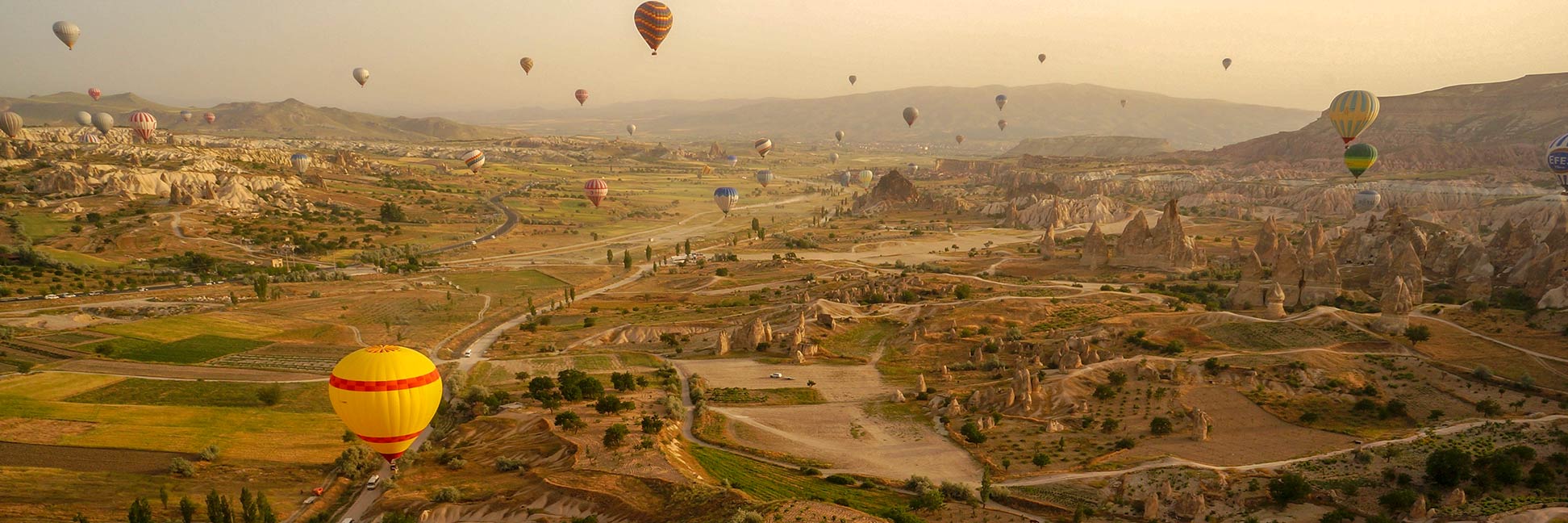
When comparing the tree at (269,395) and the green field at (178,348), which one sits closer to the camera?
the tree at (269,395)

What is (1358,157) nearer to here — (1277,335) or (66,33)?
(1277,335)

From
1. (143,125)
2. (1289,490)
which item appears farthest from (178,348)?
(143,125)

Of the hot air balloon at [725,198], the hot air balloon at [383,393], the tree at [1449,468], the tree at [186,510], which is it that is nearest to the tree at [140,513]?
the tree at [186,510]

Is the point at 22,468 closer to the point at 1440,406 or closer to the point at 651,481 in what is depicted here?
the point at 651,481

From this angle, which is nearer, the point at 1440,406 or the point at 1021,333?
the point at 1440,406

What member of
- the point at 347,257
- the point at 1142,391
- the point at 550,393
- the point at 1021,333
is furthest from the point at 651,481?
the point at 347,257

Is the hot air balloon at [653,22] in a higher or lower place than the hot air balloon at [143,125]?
higher

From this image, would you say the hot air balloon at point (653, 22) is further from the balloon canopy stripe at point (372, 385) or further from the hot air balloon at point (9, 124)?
the hot air balloon at point (9, 124)
